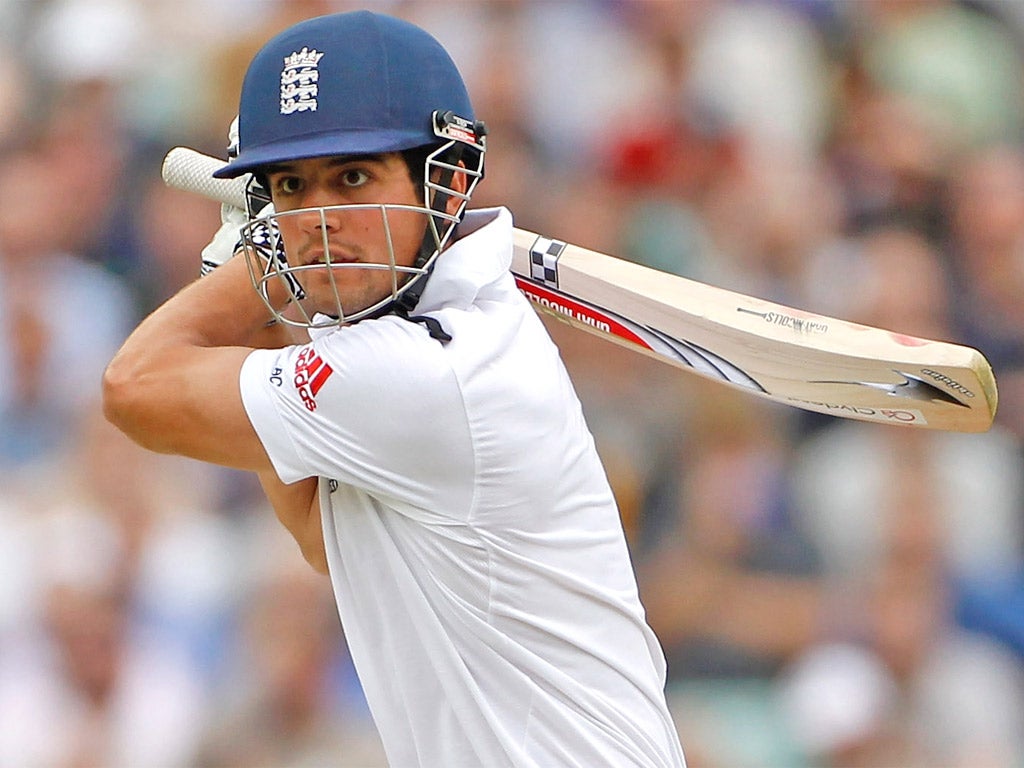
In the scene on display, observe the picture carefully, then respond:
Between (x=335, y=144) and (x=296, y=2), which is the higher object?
(x=296, y=2)

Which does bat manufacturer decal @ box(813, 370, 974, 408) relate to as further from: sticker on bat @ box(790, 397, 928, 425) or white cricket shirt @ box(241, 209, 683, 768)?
white cricket shirt @ box(241, 209, 683, 768)

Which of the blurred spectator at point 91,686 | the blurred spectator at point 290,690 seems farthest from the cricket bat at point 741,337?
the blurred spectator at point 91,686

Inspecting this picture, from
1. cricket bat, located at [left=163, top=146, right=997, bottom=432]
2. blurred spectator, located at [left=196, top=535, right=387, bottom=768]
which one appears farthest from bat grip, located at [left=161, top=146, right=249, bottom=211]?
blurred spectator, located at [left=196, top=535, right=387, bottom=768]

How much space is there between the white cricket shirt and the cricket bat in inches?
15.9

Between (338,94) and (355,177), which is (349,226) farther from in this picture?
(338,94)

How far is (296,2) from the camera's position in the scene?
5.84 meters

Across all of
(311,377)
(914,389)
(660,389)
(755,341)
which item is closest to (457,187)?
(311,377)

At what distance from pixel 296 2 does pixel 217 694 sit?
2.57 meters

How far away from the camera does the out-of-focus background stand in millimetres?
4680

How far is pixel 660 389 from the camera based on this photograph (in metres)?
5.14

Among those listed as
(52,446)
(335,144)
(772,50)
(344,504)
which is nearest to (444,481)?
(344,504)

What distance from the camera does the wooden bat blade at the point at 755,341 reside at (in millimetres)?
2645

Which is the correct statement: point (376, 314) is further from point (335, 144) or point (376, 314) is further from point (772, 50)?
point (772, 50)

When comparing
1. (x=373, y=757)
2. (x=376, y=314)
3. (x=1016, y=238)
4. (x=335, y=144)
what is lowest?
(x=373, y=757)
